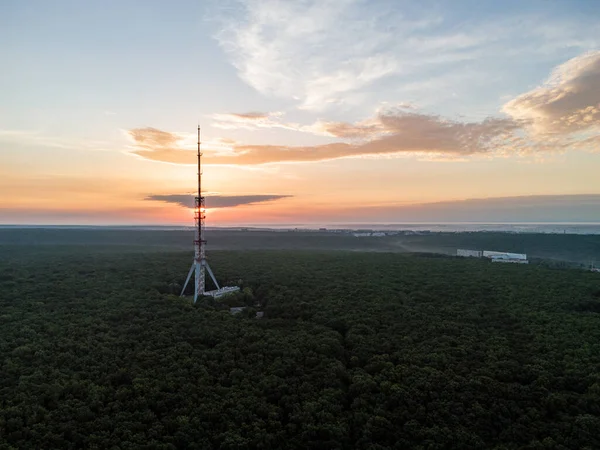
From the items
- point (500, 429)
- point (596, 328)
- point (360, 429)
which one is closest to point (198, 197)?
point (360, 429)

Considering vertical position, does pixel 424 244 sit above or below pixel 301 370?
above

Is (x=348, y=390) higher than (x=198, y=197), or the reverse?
(x=198, y=197)

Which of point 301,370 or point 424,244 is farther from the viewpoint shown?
point 424,244

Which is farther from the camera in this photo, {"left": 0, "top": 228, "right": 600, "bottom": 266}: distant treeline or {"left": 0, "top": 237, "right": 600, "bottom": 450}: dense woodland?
{"left": 0, "top": 228, "right": 600, "bottom": 266}: distant treeline

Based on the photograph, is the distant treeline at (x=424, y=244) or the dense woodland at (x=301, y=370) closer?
the dense woodland at (x=301, y=370)

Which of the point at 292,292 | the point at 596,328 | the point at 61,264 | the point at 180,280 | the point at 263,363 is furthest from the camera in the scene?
the point at 61,264

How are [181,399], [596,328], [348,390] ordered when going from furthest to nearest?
[596,328]
[348,390]
[181,399]

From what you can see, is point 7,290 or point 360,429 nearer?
point 360,429

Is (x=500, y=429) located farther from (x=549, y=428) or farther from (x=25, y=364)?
(x=25, y=364)
